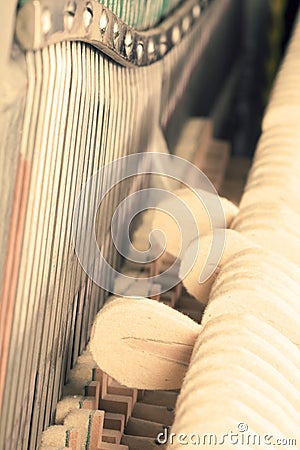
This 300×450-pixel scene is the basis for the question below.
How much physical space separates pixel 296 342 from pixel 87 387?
0.30m

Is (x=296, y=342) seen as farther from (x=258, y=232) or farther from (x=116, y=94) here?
(x=116, y=94)

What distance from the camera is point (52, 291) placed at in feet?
3.29
